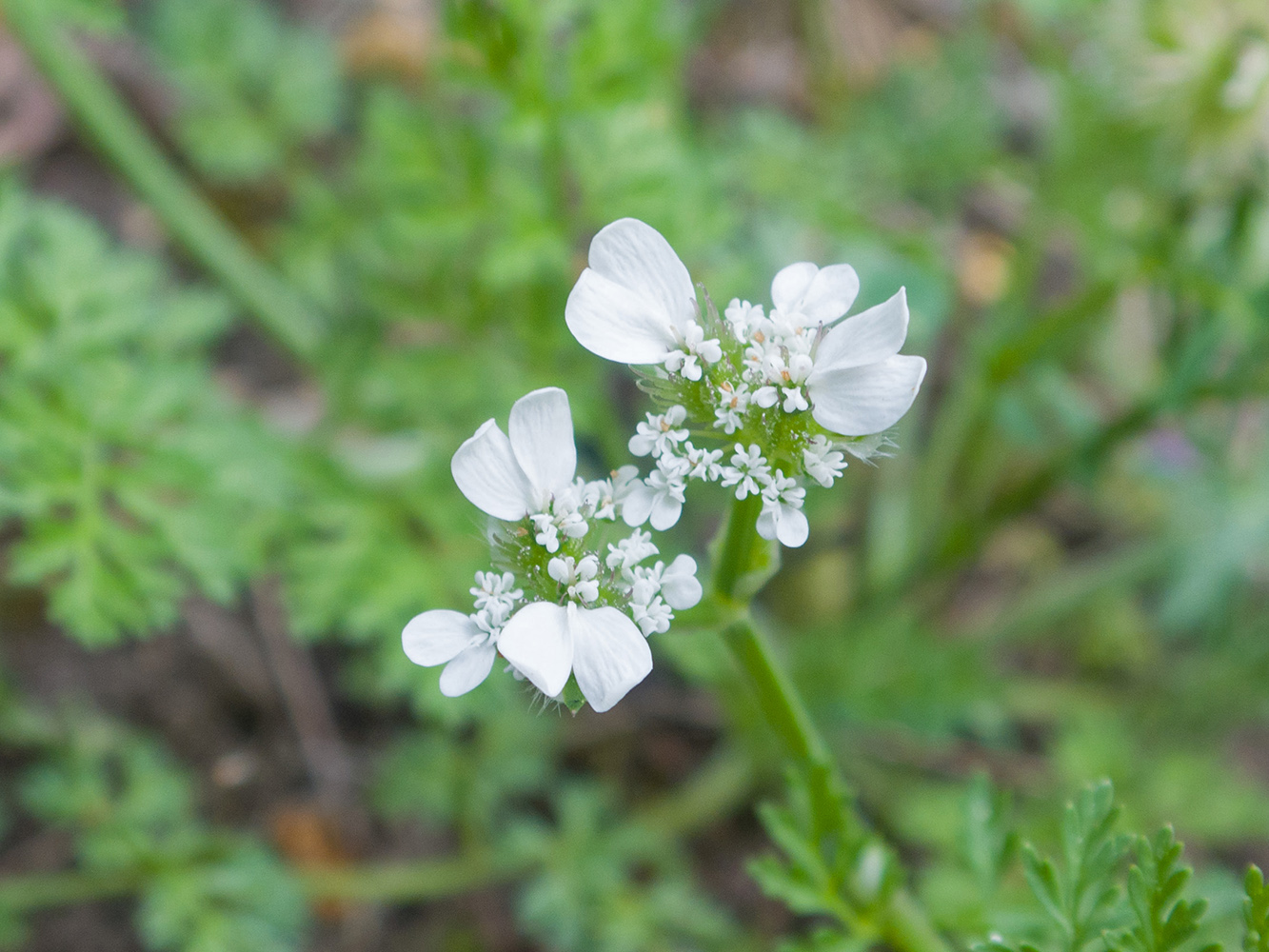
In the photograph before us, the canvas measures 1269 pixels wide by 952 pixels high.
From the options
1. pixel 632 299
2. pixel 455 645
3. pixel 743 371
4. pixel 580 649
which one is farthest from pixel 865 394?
pixel 455 645

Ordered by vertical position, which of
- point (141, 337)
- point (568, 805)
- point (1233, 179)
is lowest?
point (568, 805)

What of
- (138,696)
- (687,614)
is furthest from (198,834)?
(687,614)

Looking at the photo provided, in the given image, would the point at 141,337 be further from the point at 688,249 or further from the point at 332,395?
the point at 688,249

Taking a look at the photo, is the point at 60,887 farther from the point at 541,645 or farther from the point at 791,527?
the point at 791,527

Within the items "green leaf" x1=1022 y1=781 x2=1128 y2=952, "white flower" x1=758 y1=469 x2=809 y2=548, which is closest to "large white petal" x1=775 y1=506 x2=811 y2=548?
"white flower" x1=758 y1=469 x2=809 y2=548

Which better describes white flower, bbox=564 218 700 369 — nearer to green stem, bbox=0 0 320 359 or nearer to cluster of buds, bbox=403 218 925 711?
cluster of buds, bbox=403 218 925 711

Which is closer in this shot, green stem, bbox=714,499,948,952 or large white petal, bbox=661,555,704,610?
large white petal, bbox=661,555,704,610
